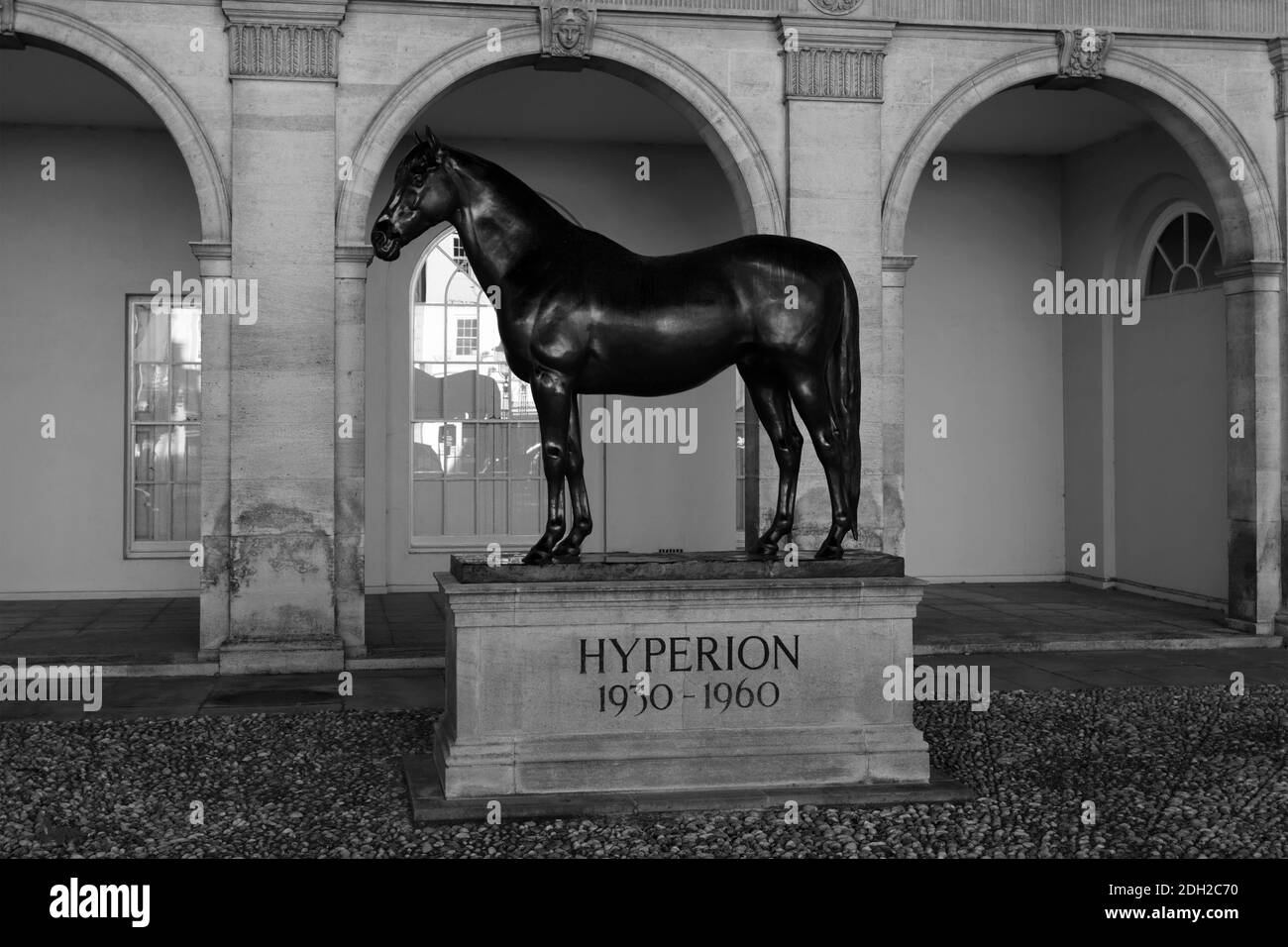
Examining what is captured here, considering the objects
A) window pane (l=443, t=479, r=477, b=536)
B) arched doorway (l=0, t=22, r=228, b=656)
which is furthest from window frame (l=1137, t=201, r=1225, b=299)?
arched doorway (l=0, t=22, r=228, b=656)

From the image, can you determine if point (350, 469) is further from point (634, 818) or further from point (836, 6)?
point (836, 6)

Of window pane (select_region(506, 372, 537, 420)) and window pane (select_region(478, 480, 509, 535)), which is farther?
window pane (select_region(506, 372, 537, 420))

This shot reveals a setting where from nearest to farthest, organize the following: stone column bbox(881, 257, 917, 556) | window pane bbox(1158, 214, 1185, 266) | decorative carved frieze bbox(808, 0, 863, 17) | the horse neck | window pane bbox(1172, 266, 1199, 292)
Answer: the horse neck, decorative carved frieze bbox(808, 0, 863, 17), stone column bbox(881, 257, 917, 556), window pane bbox(1172, 266, 1199, 292), window pane bbox(1158, 214, 1185, 266)

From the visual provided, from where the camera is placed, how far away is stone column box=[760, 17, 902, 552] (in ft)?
31.7

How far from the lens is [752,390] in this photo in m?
6.39

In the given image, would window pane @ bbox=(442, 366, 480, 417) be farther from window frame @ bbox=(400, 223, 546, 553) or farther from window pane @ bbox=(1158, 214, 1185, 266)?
window pane @ bbox=(1158, 214, 1185, 266)

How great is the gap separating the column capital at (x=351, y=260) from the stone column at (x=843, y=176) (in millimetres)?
2960

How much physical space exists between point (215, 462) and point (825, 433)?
481 cm

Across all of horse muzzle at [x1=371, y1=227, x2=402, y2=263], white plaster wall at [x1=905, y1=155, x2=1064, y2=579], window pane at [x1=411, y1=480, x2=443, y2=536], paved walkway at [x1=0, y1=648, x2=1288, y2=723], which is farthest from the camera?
white plaster wall at [x1=905, y1=155, x2=1064, y2=579]

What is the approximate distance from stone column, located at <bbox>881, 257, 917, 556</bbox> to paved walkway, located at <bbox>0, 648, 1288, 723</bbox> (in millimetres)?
994

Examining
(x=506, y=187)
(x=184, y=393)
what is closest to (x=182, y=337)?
(x=184, y=393)

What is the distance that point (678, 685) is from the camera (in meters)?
5.87

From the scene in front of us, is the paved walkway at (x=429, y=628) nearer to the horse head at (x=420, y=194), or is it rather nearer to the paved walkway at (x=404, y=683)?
the paved walkway at (x=404, y=683)

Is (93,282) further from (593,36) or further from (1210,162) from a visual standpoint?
(1210,162)
